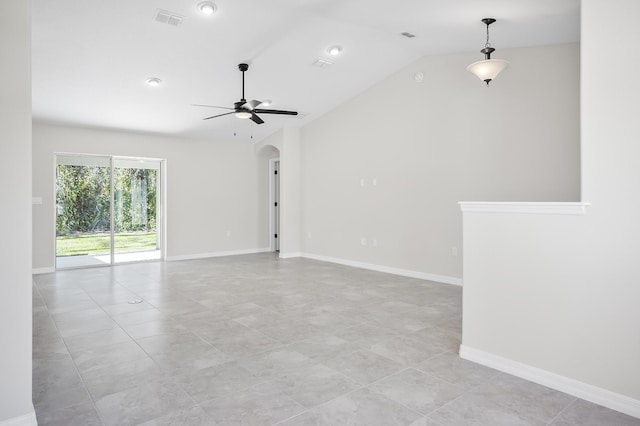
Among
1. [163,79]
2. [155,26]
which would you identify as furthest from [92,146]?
[155,26]

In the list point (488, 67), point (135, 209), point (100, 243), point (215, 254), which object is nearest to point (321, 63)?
point (488, 67)

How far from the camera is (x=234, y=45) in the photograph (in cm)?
507

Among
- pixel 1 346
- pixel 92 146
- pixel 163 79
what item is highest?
pixel 163 79

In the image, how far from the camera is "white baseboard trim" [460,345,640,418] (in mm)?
2326

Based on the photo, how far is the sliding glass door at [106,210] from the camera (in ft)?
23.9

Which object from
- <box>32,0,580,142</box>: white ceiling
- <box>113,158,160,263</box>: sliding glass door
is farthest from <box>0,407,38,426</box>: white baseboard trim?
<box>113,158,160,263</box>: sliding glass door

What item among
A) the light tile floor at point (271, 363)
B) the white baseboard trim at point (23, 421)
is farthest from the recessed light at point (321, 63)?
the white baseboard trim at point (23, 421)

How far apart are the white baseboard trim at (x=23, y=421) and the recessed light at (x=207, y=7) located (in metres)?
3.84

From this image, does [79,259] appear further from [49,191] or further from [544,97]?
[544,97]

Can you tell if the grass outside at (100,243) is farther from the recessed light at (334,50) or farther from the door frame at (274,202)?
the recessed light at (334,50)

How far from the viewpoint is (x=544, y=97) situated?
196 inches

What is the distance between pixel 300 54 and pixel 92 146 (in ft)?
14.6

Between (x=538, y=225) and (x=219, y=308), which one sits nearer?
(x=538, y=225)

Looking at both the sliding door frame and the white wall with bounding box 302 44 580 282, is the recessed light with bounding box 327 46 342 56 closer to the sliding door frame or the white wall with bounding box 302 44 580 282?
the white wall with bounding box 302 44 580 282
